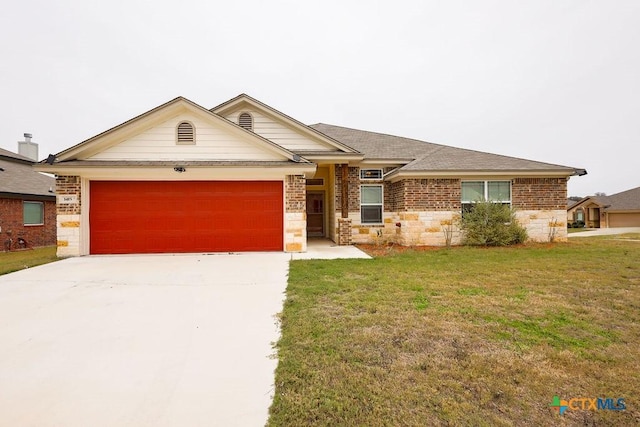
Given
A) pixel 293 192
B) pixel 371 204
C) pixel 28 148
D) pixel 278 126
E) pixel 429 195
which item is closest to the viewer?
pixel 293 192

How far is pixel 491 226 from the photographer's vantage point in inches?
439

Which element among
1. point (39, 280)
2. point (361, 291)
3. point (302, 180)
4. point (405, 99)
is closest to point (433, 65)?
point (405, 99)

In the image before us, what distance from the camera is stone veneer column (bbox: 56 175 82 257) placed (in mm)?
9078

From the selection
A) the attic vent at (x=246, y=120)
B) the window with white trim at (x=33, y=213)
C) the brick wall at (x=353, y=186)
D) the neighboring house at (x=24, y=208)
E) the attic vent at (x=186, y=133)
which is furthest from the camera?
the window with white trim at (x=33, y=213)

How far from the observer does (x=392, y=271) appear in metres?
6.82

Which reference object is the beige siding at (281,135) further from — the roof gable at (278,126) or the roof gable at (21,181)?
the roof gable at (21,181)

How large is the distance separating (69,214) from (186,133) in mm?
4508

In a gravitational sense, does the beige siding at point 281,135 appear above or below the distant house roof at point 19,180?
above

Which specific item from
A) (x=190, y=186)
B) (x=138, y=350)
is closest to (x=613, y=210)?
(x=190, y=186)

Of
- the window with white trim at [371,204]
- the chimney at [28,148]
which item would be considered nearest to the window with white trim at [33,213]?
the chimney at [28,148]

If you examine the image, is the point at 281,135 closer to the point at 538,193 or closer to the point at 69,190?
the point at 69,190

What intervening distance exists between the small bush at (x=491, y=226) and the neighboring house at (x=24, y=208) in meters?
20.4

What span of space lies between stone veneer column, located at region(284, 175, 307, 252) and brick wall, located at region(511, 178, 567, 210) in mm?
9027

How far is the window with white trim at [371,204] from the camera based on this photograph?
1258 centimetres
